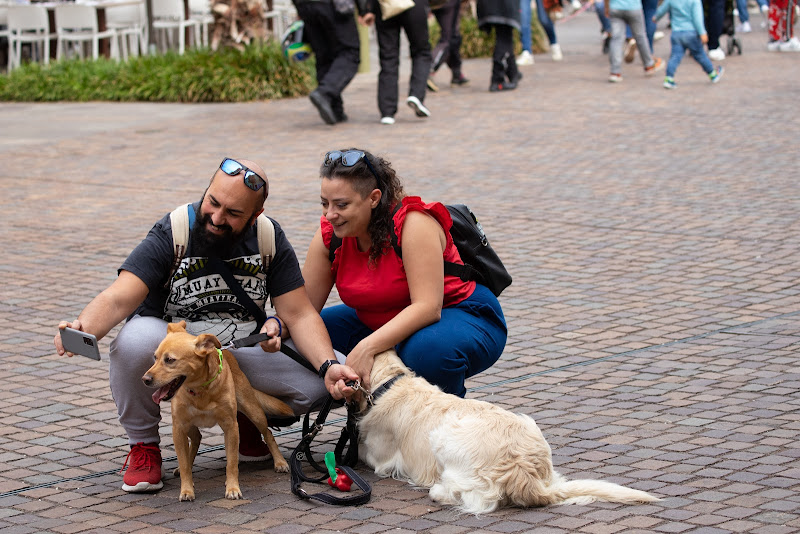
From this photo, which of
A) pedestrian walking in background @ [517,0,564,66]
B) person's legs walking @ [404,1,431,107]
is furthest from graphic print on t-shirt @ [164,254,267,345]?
pedestrian walking in background @ [517,0,564,66]

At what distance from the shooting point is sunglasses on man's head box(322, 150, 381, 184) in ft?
13.7

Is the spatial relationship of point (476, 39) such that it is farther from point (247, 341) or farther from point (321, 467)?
point (247, 341)

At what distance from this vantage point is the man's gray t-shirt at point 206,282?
4082 millimetres

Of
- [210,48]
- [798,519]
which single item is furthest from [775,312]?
[210,48]

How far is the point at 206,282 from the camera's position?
4.17 meters

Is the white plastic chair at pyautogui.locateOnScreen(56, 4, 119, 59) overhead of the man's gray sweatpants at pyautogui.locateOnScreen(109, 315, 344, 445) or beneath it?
overhead

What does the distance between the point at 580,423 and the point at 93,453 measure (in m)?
2.05

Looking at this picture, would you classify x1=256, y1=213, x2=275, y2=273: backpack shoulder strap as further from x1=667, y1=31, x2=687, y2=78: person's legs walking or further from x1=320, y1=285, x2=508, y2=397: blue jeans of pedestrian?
x1=667, y1=31, x2=687, y2=78: person's legs walking

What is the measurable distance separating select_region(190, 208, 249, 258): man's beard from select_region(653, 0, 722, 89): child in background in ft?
41.6

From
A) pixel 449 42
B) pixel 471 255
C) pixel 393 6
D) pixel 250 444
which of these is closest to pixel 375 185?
pixel 471 255

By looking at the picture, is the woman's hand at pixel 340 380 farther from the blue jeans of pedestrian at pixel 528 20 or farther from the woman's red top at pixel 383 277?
the blue jeans of pedestrian at pixel 528 20

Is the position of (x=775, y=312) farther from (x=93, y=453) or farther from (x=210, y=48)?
(x=210, y=48)

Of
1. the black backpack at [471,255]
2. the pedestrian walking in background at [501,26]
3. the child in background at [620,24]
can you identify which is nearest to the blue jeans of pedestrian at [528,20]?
the child in background at [620,24]

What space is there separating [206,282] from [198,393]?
489 mm
